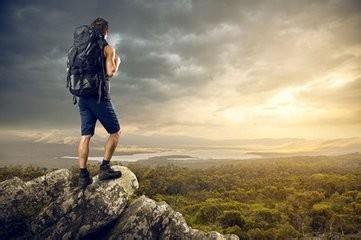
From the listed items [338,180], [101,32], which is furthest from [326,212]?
[101,32]

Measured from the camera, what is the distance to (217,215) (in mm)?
22672

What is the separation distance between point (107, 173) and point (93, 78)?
2.47m

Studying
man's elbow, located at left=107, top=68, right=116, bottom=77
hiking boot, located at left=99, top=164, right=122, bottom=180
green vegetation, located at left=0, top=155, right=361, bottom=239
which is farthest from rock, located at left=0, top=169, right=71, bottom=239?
green vegetation, located at left=0, top=155, right=361, bottom=239

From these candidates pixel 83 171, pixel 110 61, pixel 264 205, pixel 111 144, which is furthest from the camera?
pixel 264 205

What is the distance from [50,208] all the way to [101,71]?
3856mm

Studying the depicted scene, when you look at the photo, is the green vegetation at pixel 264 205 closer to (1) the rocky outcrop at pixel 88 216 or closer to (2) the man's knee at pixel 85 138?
(1) the rocky outcrop at pixel 88 216

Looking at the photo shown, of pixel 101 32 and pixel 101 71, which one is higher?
pixel 101 32

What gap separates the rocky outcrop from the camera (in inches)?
370

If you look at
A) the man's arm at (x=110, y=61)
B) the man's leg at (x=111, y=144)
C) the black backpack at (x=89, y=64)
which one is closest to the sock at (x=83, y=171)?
the man's leg at (x=111, y=144)

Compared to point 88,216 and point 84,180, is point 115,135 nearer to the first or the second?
point 84,180

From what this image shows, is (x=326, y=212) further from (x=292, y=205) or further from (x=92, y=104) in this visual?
(x=92, y=104)

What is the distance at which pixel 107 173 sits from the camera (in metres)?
9.48

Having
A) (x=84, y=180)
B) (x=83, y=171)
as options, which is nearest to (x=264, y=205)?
(x=84, y=180)

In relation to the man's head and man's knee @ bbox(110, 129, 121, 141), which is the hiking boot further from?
the man's head
